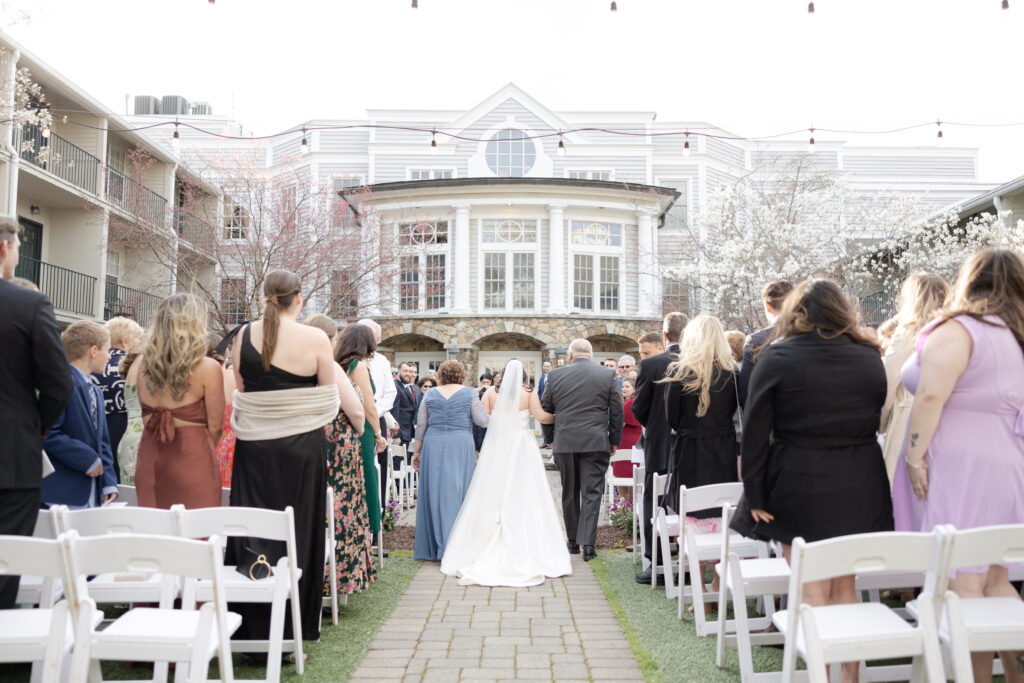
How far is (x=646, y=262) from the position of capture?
27891mm

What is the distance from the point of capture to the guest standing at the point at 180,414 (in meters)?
4.46

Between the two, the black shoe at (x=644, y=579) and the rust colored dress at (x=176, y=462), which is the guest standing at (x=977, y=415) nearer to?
the black shoe at (x=644, y=579)

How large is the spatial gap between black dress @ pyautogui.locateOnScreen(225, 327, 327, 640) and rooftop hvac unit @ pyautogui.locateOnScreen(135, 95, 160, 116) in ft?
117

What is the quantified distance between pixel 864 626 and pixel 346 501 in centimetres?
352

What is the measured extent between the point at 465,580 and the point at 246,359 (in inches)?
120

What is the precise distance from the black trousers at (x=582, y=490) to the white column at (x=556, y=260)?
1948 cm

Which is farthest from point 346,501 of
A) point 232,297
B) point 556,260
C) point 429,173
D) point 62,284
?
point 429,173

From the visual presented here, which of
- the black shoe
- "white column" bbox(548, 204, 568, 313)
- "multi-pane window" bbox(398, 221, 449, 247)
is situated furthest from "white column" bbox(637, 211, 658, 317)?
the black shoe

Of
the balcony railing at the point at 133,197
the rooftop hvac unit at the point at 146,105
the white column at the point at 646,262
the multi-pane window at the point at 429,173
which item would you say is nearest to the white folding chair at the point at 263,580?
the balcony railing at the point at 133,197

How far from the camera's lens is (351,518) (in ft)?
18.1

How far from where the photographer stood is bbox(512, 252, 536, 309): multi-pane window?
2781 cm

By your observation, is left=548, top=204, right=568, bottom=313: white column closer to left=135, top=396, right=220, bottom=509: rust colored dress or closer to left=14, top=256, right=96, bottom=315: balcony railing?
left=14, top=256, right=96, bottom=315: balcony railing

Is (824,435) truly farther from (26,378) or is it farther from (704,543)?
(26,378)

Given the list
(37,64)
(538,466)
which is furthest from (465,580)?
(37,64)
